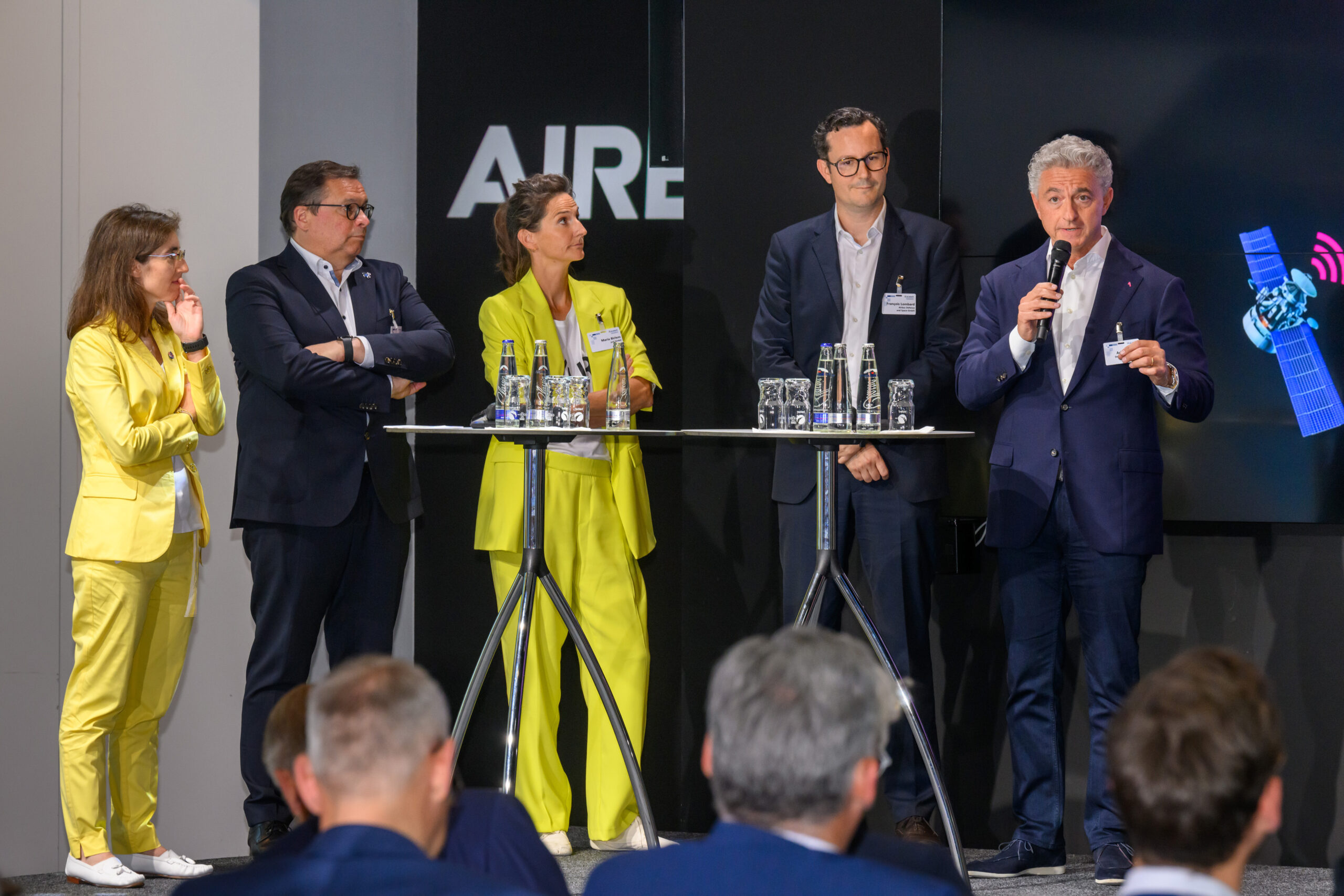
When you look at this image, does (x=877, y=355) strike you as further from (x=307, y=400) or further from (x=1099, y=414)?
(x=307, y=400)

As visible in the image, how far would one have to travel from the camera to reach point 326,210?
A: 175 inches

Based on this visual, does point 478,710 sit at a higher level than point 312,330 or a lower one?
lower

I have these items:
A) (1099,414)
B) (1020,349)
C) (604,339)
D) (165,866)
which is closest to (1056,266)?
(1020,349)

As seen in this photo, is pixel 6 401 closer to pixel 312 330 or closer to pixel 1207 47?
pixel 312 330

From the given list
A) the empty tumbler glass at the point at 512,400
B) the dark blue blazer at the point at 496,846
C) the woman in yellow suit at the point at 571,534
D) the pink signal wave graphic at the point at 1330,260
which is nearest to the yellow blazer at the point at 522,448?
the woman in yellow suit at the point at 571,534

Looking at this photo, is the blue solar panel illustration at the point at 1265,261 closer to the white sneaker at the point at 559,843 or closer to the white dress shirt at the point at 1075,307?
the white dress shirt at the point at 1075,307

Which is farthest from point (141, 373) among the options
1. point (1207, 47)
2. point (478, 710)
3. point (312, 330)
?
point (1207, 47)

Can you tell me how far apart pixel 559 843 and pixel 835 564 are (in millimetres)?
1407

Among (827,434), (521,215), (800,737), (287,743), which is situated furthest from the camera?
(521,215)

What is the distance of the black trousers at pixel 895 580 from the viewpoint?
416 cm

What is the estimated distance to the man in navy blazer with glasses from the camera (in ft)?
13.1

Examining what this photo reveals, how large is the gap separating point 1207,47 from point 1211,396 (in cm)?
127

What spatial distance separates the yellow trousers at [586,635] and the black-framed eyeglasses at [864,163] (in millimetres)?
1256

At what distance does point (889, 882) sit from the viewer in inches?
55.2
